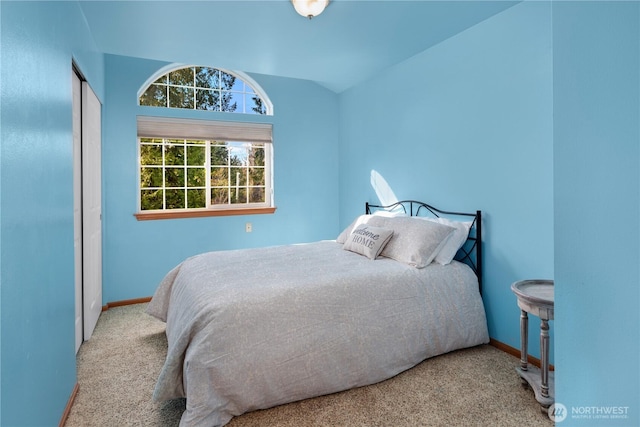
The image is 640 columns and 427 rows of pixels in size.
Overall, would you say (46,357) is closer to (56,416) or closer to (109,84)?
(56,416)

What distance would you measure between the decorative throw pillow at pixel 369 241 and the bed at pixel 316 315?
0.01 meters

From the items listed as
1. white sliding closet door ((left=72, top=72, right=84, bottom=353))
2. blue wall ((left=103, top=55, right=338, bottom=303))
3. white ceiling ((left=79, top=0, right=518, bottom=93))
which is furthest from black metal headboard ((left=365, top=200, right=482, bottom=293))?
white sliding closet door ((left=72, top=72, right=84, bottom=353))

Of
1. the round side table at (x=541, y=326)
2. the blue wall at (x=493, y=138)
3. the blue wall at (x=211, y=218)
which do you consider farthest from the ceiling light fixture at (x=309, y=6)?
the round side table at (x=541, y=326)

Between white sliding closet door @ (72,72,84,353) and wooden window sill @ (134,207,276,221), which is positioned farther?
wooden window sill @ (134,207,276,221)

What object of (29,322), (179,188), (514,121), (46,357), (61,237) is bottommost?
(46,357)

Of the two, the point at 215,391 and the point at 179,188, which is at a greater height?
the point at 179,188

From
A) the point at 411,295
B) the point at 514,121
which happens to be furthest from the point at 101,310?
the point at 514,121

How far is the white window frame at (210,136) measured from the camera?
3.91 metres

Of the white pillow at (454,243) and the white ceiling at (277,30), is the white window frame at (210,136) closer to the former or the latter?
the white ceiling at (277,30)

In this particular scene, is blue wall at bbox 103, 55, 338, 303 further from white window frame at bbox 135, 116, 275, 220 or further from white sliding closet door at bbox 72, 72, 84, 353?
white sliding closet door at bbox 72, 72, 84, 353

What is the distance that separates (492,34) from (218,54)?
2313 millimetres

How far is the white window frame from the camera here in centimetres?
391

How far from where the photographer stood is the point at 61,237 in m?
1.89

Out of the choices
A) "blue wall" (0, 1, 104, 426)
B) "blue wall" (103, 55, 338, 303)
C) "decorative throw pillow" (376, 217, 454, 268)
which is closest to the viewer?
"blue wall" (0, 1, 104, 426)
